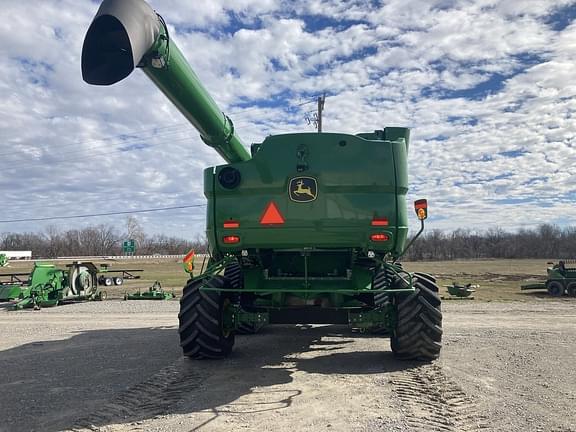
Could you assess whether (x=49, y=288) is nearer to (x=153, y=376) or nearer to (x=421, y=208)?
(x=153, y=376)

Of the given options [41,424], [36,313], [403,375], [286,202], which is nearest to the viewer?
[41,424]

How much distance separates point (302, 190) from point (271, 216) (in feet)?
1.73

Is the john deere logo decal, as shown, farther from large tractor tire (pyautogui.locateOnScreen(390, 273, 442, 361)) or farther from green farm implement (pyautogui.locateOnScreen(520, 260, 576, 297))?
green farm implement (pyautogui.locateOnScreen(520, 260, 576, 297))

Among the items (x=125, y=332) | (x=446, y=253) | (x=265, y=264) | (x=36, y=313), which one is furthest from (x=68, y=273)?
(x=446, y=253)

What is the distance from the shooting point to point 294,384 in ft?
18.6

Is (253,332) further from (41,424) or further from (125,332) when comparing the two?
(41,424)

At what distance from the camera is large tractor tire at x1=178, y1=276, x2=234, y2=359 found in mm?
6586

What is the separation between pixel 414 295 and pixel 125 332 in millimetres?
6668

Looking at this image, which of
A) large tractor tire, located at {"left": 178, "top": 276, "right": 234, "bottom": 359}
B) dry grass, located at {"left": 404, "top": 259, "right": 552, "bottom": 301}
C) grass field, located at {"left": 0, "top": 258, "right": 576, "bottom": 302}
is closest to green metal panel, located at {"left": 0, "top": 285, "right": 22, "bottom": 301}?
grass field, located at {"left": 0, "top": 258, "right": 576, "bottom": 302}

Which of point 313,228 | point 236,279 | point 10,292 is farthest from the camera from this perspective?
point 10,292

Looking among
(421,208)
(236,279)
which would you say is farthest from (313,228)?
(236,279)

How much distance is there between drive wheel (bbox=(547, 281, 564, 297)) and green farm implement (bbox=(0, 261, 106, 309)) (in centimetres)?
1994

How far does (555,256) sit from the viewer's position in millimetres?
93250

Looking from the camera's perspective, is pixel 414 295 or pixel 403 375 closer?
pixel 403 375
